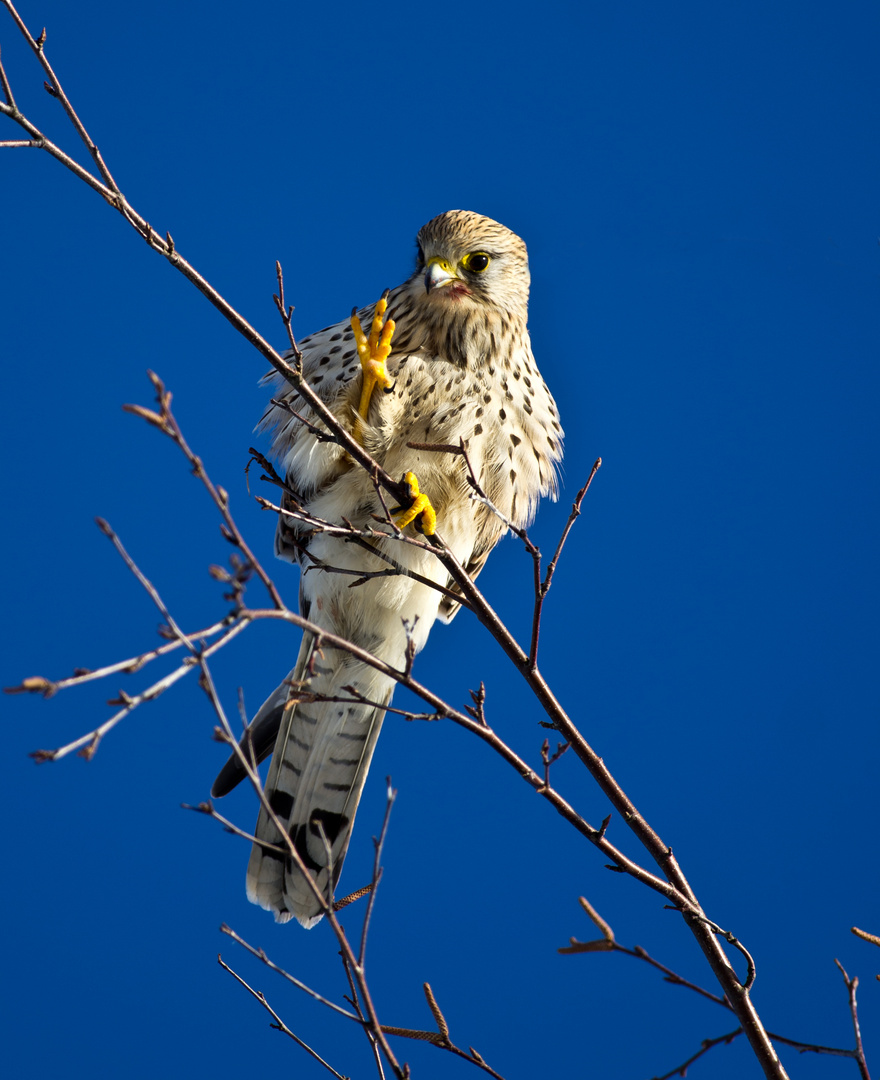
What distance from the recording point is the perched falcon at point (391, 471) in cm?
198

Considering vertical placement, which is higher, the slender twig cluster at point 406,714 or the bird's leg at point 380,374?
the bird's leg at point 380,374

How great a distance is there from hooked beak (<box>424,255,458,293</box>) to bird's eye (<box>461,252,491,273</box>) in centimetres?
4

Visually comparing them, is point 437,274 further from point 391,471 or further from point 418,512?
point 418,512

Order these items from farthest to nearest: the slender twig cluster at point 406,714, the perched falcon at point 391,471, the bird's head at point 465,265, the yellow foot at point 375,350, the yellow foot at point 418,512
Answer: the bird's head at point 465,265
the perched falcon at point 391,471
the yellow foot at point 375,350
the yellow foot at point 418,512
the slender twig cluster at point 406,714

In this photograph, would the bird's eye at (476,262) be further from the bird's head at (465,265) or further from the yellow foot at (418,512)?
the yellow foot at (418,512)

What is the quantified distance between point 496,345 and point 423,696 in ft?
3.97

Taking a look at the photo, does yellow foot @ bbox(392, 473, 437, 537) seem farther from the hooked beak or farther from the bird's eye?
the bird's eye

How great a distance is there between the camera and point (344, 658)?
85.2 inches

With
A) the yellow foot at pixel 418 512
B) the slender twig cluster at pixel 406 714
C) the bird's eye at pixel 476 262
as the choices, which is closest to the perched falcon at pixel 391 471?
the bird's eye at pixel 476 262

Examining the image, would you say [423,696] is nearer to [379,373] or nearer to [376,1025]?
[376,1025]

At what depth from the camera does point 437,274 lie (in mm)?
2113

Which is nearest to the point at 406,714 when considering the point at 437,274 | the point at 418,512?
the point at 418,512

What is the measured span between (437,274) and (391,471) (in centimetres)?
47

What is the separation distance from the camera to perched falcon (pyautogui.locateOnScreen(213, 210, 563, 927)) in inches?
78.1
